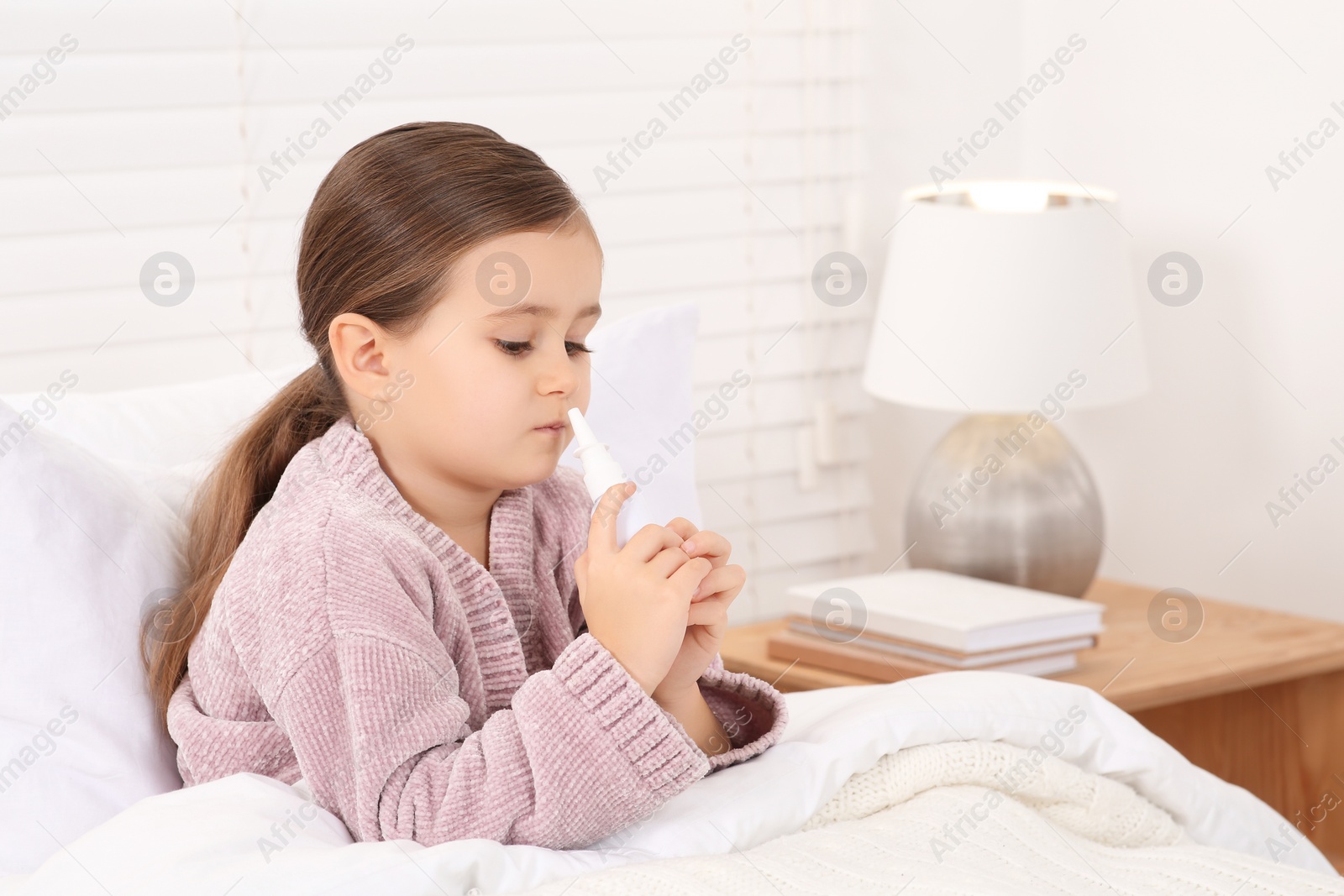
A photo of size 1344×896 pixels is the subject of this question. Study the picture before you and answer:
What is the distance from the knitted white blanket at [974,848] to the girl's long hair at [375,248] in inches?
15.5

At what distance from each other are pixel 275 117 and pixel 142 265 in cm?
23

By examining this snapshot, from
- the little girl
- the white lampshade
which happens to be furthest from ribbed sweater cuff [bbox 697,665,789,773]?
the white lampshade

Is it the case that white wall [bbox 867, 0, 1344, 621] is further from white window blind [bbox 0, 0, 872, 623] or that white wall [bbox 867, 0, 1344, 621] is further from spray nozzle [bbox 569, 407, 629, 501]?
spray nozzle [bbox 569, 407, 629, 501]

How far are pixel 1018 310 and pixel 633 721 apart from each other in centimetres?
96

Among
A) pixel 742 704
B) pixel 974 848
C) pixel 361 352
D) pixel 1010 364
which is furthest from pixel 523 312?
pixel 1010 364

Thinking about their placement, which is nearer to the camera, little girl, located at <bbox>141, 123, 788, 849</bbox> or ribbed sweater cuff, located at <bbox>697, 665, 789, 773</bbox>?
little girl, located at <bbox>141, 123, 788, 849</bbox>

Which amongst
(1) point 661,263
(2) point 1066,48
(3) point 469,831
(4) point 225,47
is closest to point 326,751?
(3) point 469,831

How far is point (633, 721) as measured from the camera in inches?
32.2

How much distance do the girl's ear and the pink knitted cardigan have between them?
0.04 metres

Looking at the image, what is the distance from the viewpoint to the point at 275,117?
155 centimetres

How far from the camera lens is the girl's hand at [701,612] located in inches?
35.2

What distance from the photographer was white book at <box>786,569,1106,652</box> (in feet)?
4.71

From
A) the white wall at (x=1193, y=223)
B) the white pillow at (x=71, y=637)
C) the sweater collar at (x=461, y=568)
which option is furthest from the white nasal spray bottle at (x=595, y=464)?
the white wall at (x=1193, y=223)

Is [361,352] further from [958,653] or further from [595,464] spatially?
[958,653]
